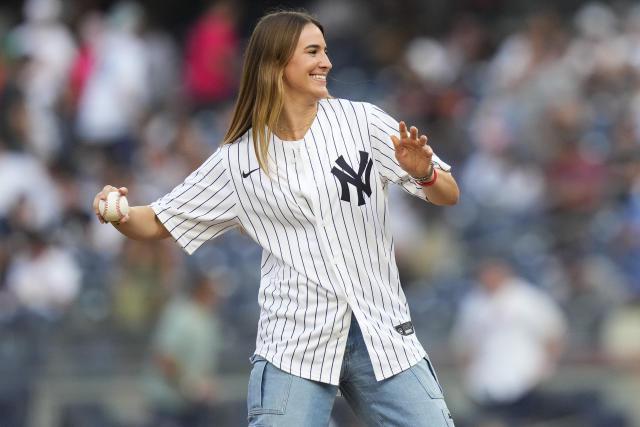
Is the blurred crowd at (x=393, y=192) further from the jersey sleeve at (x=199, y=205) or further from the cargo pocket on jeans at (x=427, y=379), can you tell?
the cargo pocket on jeans at (x=427, y=379)

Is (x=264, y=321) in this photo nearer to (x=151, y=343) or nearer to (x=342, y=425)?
(x=342, y=425)

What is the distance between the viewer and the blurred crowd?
28.7 ft

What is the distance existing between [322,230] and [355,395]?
1.84ft

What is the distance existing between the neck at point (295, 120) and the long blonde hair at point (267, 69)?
0.04 m

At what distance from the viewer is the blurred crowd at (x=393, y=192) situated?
8.73m

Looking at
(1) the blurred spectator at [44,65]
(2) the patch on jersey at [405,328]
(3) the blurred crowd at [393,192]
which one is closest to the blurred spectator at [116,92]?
(3) the blurred crowd at [393,192]

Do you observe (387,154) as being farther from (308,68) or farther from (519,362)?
(519,362)

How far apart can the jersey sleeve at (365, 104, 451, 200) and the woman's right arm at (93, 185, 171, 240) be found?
30.8 inches

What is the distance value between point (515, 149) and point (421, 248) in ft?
4.12

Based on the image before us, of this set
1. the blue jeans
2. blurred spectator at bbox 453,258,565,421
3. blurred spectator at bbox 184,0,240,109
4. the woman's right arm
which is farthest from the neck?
blurred spectator at bbox 184,0,240,109

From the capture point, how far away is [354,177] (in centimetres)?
362

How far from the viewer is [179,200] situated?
3.79 m

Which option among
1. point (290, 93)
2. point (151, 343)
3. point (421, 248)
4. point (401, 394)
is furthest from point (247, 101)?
point (421, 248)

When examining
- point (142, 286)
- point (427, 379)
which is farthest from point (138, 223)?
point (142, 286)
